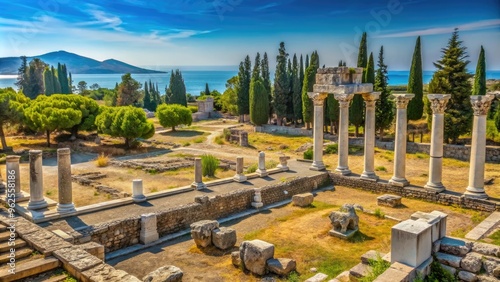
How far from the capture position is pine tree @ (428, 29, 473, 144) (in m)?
30.3

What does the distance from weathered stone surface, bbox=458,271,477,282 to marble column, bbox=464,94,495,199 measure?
28.9 feet

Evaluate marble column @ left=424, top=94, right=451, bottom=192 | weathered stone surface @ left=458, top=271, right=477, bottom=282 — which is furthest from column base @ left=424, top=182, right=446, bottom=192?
weathered stone surface @ left=458, top=271, right=477, bottom=282

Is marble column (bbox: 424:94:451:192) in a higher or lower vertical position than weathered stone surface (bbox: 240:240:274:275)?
higher

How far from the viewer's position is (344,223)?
44.5 feet

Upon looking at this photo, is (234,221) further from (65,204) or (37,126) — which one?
(37,126)

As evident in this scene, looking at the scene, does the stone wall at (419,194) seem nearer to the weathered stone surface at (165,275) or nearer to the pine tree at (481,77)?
the weathered stone surface at (165,275)

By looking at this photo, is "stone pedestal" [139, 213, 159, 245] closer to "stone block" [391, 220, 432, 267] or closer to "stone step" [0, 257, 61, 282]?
"stone step" [0, 257, 61, 282]

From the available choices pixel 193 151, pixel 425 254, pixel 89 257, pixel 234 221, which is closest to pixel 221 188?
pixel 234 221

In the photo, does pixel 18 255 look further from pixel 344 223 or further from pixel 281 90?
pixel 281 90

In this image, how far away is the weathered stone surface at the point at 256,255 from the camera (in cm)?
1092

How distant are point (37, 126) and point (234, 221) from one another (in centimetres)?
2770

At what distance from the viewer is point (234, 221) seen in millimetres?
16172

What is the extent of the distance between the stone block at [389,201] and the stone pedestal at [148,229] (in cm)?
977

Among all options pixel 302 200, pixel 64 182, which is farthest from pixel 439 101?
pixel 64 182
